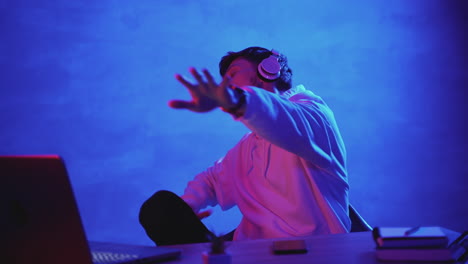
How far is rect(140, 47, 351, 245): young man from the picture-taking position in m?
1.46

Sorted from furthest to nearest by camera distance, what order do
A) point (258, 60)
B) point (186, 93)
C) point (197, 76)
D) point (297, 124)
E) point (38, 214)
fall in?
point (186, 93) < point (258, 60) < point (297, 124) < point (197, 76) < point (38, 214)

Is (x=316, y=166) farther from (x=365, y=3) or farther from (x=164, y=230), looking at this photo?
(x=365, y=3)

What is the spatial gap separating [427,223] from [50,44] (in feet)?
9.61

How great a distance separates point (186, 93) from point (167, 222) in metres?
1.85

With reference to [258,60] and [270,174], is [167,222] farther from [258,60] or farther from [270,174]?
[258,60]

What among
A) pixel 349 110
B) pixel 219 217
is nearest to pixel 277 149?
pixel 219 217

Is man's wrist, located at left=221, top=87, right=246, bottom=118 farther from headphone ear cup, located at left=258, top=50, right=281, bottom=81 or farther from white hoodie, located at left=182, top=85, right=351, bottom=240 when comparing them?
headphone ear cup, located at left=258, top=50, right=281, bottom=81

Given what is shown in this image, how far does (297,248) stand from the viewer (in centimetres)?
107

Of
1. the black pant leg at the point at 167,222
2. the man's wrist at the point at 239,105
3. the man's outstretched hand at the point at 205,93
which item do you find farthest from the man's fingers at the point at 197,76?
the black pant leg at the point at 167,222

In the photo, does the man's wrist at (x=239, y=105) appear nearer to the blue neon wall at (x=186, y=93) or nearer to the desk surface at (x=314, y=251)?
the desk surface at (x=314, y=251)

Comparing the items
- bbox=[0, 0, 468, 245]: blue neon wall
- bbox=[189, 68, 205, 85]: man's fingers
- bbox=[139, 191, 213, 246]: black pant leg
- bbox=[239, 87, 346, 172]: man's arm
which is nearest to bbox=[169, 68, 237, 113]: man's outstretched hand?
bbox=[189, 68, 205, 85]: man's fingers

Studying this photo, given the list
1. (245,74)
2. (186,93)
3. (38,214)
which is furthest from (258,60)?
(186,93)

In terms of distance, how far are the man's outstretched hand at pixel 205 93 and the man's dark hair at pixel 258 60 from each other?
668 millimetres

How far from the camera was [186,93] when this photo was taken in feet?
11.1
